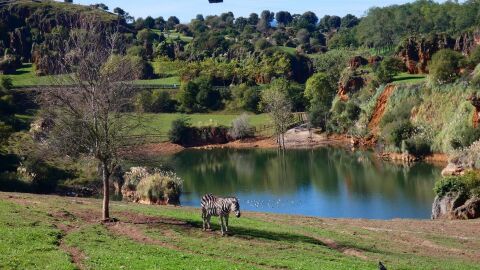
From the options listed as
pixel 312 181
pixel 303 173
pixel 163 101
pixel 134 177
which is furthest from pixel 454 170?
pixel 163 101

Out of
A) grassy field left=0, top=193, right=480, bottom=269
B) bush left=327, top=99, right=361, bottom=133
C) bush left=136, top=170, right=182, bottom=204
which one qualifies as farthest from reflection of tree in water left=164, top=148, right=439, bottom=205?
grassy field left=0, top=193, right=480, bottom=269

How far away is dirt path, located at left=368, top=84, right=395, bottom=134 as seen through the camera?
101875 mm

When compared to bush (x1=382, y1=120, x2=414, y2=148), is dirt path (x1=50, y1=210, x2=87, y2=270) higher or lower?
lower

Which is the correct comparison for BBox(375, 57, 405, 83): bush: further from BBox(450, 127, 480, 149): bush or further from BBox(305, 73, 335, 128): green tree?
BBox(450, 127, 480, 149): bush

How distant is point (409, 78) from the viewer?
110 m

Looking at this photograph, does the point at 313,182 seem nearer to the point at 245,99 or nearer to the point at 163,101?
the point at 245,99

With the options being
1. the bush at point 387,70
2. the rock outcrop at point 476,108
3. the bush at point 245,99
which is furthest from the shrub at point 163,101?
the rock outcrop at point 476,108

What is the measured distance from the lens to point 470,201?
147 feet

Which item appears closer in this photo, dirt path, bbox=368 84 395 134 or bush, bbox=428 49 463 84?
bush, bbox=428 49 463 84

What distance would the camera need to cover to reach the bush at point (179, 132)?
364 ft

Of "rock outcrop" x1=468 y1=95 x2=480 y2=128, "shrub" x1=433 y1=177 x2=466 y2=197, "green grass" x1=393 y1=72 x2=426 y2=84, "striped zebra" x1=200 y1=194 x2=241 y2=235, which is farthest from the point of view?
"green grass" x1=393 y1=72 x2=426 y2=84

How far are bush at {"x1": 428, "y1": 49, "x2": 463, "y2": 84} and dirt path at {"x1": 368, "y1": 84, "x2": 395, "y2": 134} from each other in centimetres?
974

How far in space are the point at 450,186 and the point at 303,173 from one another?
33608 mm

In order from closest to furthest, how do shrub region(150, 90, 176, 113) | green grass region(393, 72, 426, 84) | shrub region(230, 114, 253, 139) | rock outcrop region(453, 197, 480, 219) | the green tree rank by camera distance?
rock outcrop region(453, 197, 480, 219), green grass region(393, 72, 426, 84), shrub region(230, 114, 253, 139), the green tree, shrub region(150, 90, 176, 113)
